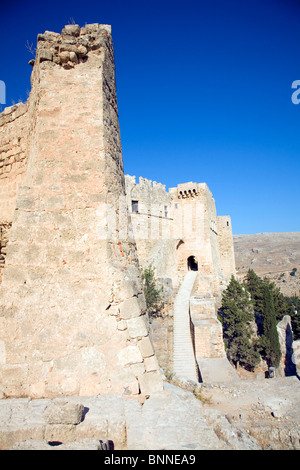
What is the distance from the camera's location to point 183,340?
1440 centimetres

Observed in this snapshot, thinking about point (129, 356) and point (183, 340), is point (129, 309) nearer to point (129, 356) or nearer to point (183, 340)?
point (129, 356)

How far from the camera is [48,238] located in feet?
11.4

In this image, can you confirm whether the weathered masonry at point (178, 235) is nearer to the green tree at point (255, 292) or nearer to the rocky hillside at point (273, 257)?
the green tree at point (255, 292)

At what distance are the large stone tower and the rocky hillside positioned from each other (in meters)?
44.0

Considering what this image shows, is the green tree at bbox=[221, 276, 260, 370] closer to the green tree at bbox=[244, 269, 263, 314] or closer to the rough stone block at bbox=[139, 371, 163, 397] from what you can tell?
the green tree at bbox=[244, 269, 263, 314]

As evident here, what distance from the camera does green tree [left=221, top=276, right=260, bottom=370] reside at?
1747 centimetres

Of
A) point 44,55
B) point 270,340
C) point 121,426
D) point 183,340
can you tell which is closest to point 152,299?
point 183,340

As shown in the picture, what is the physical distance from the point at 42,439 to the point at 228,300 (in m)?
18.5

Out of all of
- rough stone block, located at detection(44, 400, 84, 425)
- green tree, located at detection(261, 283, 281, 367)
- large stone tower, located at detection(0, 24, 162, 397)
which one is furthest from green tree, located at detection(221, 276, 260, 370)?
rough stone block, located at detection(44, 400, 84, 425)

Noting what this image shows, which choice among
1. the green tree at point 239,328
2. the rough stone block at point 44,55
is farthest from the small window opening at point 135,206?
the rough stone block at point 44,55

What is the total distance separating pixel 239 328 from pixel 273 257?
56.2m

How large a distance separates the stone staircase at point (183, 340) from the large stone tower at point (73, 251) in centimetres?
636

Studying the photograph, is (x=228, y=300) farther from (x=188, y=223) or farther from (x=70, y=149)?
(x=70, y=149)

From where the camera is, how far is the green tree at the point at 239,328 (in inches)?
688
